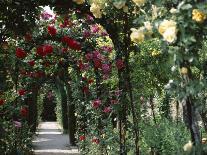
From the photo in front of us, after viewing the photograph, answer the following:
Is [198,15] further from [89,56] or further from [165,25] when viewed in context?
[89,56]

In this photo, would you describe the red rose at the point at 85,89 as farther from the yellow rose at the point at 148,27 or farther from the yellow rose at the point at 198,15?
the yellow rose at the point at 198,15

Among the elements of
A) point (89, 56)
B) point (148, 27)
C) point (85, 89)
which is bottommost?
point (148, 27)

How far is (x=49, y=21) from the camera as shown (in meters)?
10.9

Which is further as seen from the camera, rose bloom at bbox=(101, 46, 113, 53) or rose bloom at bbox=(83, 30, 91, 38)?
rose bloom at bbox=(83, 30, 91, 38)

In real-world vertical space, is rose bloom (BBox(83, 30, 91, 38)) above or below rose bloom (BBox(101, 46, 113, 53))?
above

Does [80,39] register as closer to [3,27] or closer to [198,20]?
[3,27]

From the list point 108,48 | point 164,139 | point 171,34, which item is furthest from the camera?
point 108,48

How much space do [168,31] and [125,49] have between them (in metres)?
3.43

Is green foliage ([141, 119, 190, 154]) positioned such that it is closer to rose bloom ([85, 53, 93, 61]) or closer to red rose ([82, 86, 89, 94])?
rose bloom ([85, 53, 93, 61])

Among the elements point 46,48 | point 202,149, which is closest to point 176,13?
point 202,149

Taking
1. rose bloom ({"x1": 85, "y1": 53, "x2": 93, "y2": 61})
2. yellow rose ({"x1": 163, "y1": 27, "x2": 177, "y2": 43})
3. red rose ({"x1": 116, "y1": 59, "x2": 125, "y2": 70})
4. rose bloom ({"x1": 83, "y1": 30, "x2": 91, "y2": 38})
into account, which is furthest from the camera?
rose bloom ({"x1": 83, "y1": 30, "x2": 91, "y2": 38})

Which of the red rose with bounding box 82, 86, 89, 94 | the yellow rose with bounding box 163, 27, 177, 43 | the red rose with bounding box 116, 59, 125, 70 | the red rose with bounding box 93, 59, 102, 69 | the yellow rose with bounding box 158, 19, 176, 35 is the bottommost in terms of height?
the yellow rose with bounding box 163, 27, 177, 43

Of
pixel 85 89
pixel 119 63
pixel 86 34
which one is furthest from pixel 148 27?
pixel 85 89

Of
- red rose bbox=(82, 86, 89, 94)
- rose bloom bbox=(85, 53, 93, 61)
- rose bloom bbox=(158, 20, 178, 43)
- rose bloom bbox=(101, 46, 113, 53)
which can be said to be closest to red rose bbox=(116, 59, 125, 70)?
rose bloom bbox=(101, 46, 113, 53)
